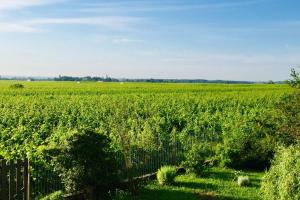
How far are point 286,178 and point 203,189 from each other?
5.08 m

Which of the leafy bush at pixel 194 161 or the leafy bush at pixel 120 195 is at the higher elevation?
the leafy bush at pixel 194 161

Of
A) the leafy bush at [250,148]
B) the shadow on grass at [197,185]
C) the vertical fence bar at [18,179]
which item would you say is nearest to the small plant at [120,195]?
the shadow on grass at [197,185]

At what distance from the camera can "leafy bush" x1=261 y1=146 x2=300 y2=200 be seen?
9.91 meters

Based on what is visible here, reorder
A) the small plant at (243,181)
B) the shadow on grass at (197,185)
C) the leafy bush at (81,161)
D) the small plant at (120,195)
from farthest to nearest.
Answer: the small plant at (243,181) < the shadow on grass at (197,185) < the small plant at (120,195) < the leafy bush at (81,161)

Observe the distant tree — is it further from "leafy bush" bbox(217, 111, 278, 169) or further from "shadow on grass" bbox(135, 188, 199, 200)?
"shadow on grass" bbox(135, 188, 199, 200)

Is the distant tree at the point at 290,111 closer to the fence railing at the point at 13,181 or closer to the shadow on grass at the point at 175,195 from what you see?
the shadow on grass at the point at 175,195

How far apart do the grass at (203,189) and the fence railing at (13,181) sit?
3766mm

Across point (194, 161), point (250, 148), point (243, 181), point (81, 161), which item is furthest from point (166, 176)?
point (250, 148)

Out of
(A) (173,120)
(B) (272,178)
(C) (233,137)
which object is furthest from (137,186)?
(A) (173,120)

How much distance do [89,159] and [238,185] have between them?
5.58m

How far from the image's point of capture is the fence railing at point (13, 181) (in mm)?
10394

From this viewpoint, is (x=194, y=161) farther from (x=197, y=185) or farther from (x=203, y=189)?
(x=203, y=189)

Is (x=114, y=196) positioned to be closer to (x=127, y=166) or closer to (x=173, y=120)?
(x=127, y=166)

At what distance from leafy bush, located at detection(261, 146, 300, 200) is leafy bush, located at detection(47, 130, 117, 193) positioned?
4383 millimetres
